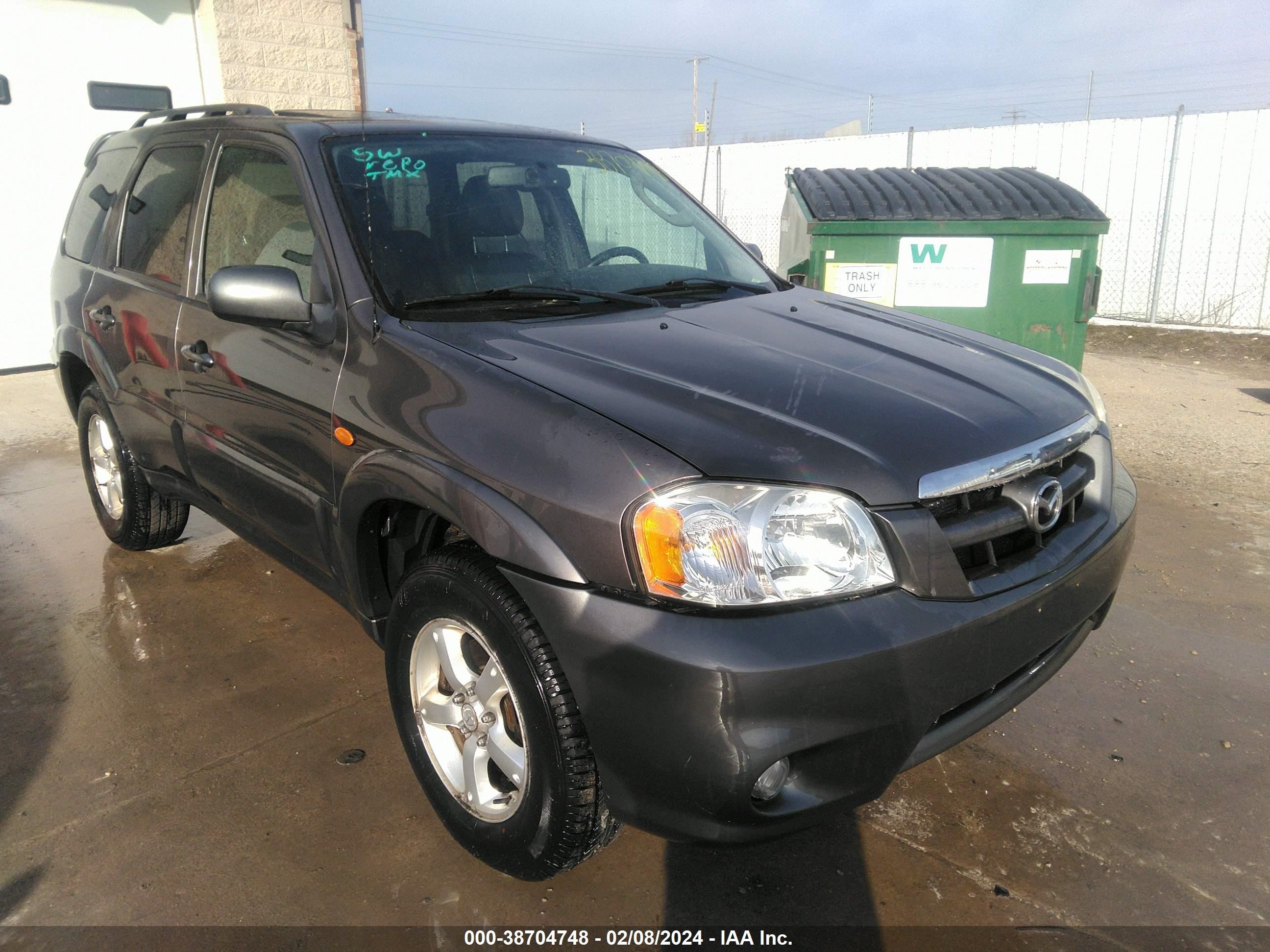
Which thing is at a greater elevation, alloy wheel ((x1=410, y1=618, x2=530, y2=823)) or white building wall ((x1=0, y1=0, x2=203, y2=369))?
white building wall ((x1=0, y1=0, x2=203, y2=369))

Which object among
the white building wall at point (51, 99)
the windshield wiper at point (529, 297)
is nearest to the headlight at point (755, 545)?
the windshield wiper at point (529, 297)

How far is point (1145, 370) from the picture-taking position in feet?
30.5

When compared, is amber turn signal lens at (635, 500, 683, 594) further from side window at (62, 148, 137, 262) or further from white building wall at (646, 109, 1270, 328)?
white building wall at (646, 109, 1270, 328)

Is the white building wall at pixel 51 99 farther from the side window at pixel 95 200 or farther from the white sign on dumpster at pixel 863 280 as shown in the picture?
the white sign on dumpster at pixel 863 280

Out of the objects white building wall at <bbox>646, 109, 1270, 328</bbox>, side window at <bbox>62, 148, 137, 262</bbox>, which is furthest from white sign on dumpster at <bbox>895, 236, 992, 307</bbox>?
white building wall at <bbox>646, 109, 1270, 328</bbox>

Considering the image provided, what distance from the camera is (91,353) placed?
3992mm

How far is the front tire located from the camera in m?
1.99

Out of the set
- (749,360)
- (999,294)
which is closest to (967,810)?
(749,360)

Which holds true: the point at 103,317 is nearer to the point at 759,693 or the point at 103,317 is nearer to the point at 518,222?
the point at 518,222

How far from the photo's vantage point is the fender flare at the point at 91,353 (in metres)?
3.86

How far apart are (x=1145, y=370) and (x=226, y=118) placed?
869 cm

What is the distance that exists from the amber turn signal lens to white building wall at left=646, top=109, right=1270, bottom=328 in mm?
9948

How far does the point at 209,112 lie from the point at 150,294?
764 millimetres

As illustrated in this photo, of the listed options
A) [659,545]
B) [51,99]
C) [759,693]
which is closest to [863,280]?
[659,545]
